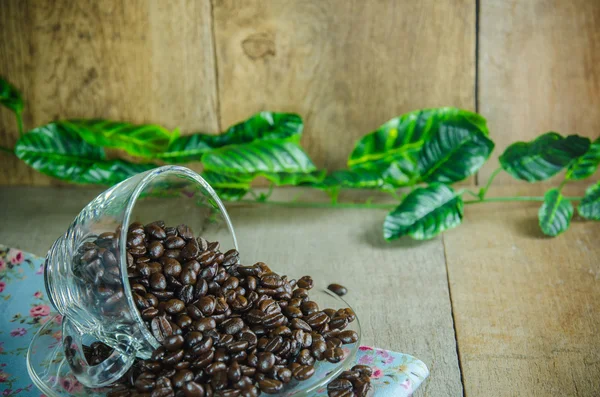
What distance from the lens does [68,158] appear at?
6.01 feet

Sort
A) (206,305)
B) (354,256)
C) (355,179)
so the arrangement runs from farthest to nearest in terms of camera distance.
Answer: (355,179), (354,256), (206,305)

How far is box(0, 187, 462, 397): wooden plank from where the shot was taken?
3.81 ft

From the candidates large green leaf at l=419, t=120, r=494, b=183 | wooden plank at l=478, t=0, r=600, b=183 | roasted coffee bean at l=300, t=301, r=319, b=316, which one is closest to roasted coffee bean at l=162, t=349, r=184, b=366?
roasted coffee bean at l=300, t=301, r=319, b=316

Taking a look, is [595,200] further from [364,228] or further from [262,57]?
[262,57]

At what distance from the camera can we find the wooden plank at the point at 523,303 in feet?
3.40

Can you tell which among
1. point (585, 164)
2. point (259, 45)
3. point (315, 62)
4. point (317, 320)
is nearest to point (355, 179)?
point (315, 62)

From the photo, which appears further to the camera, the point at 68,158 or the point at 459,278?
the point at 68,158

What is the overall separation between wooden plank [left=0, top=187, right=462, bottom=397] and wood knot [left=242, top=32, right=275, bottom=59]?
40 cm

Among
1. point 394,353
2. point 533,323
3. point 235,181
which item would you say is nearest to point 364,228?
point 235,181

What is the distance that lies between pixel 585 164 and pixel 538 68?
30 centimetres

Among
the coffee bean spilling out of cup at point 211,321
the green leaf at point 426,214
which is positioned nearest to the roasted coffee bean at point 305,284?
the coffee bean spilling out of cup at point 211,321

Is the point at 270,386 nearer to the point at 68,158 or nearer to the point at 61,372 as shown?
the point at 61,372

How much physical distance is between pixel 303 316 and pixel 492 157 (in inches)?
42.0

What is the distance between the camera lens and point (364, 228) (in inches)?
65.3
